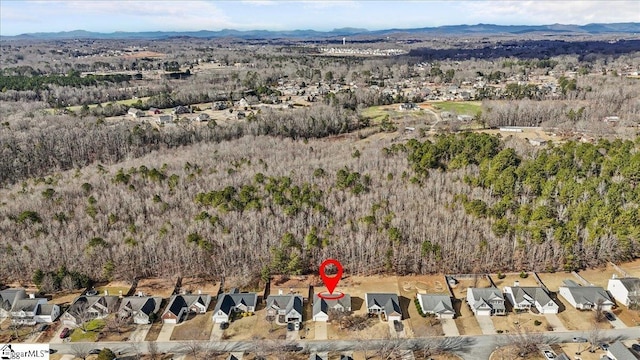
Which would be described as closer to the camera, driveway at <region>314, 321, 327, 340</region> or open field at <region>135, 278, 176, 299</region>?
driveway at <region>314, 321, 327, 340</region>

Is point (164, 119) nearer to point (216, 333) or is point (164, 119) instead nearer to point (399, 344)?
point (216, 333)

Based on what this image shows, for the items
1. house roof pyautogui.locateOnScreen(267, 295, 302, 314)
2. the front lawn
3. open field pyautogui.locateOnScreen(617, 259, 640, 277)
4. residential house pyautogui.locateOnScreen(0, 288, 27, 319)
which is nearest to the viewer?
the front lawn

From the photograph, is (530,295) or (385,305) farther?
(530,295)

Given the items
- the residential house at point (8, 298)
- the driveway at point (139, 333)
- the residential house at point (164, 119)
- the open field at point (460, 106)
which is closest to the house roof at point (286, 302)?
the driveway at point (139, 333)

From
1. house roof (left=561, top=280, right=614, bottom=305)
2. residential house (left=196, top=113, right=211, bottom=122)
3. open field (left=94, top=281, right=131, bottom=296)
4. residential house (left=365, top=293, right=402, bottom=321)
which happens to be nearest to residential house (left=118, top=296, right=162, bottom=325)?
open field (left=94, top=281, right=131, bottom=296)

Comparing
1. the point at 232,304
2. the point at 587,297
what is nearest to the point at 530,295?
the point at 587,297

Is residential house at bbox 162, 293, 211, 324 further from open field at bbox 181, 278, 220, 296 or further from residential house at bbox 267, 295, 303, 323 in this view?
residential house at bbox 267, 295, 303, 323

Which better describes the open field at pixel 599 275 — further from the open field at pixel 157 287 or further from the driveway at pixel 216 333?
the open field at pixel 157 287
